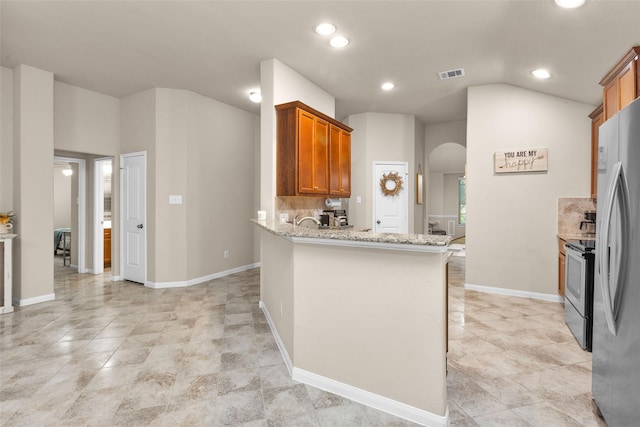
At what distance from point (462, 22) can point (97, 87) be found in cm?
478

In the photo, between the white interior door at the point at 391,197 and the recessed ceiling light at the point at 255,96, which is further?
the white interior door at the point at 391,197

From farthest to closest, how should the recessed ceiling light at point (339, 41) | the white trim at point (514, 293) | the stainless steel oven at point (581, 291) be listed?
the white trim at point (514, 293) → the recessed ceiling light at point (339, 41) → the stainless steel oven at point (581, 291)

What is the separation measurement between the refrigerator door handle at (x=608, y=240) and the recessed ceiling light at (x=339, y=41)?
2.53 m

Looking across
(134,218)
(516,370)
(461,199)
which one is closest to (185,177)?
(134,218)

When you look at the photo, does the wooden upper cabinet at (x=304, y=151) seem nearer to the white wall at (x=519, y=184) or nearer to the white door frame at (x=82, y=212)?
the white wall at (x=519, y=184)

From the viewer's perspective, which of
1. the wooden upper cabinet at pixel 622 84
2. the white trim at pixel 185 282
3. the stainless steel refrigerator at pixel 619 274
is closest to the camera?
the stainless steel refrigerator at pixel 619 274

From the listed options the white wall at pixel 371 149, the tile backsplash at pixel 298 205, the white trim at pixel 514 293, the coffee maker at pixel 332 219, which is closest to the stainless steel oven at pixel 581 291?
the white trim at pixel 514 293

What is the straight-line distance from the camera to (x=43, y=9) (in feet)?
9.48

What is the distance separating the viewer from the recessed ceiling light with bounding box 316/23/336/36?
3.07m

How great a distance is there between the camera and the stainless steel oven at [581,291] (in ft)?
9.11

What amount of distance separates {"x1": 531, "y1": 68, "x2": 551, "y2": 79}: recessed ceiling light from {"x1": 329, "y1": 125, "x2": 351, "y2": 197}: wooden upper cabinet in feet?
7.58

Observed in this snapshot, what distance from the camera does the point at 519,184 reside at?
4.46m

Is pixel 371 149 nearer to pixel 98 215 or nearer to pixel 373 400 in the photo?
pixel 373 400

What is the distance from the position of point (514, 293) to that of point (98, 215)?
21.5ft
